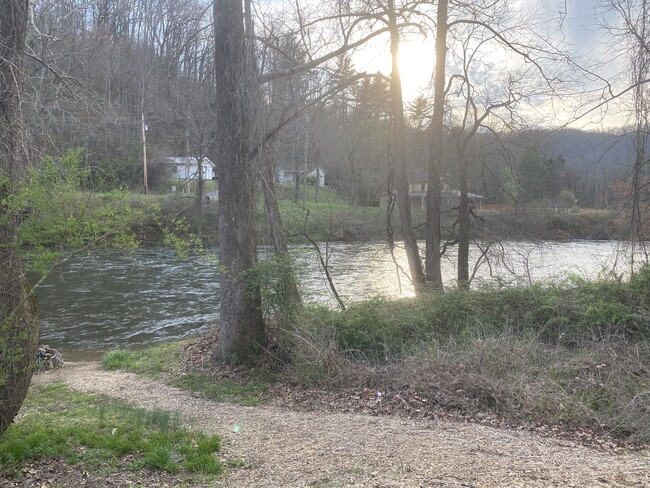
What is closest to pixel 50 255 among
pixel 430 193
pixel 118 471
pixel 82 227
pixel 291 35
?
pixel 82 227

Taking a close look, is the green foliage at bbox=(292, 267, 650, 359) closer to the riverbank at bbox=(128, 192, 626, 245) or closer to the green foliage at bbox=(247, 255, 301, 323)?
the green foliage at bbox=(247, 255, 301, 323)

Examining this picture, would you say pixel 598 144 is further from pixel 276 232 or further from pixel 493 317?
pixel 276 232

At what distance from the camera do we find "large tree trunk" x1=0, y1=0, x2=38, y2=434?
4992 mm

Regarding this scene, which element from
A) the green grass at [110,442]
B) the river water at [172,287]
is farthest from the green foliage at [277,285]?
the green grass at [110,442]

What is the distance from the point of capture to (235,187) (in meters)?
10.2

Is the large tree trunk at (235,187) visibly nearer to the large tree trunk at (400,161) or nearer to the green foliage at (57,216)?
the large tree trunk at (400,161)

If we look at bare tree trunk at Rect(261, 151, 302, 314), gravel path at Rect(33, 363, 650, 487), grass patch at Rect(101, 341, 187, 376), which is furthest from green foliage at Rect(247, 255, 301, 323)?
gravel path at Rect(33, 363, 650, 487)

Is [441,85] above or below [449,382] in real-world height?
above

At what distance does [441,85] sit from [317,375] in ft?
28.6

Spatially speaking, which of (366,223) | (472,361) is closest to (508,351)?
(472,361)

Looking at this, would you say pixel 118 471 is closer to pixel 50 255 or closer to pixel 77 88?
pixel 50 255

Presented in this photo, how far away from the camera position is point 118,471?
193 inches

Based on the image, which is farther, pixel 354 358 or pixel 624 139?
pixel 624 139

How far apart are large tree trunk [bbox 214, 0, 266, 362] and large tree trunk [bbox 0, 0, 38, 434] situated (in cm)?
474
